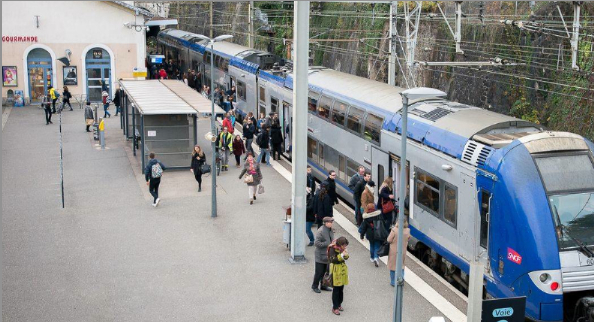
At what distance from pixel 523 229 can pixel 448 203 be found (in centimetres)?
248

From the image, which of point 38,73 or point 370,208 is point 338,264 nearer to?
point 370,208

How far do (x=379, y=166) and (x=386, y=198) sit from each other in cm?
167

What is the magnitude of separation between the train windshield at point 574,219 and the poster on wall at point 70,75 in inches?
1262

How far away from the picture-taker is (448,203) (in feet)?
48.0

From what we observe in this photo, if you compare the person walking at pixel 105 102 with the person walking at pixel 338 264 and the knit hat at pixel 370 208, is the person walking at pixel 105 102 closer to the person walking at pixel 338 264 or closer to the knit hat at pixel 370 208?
the knit hat at pixel 370 208

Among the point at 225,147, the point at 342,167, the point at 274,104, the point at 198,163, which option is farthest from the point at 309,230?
the point at 274,104

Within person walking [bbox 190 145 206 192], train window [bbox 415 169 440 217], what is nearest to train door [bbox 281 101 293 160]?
person walking [bbox 190 145 206 192]

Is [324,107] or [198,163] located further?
[198,163]

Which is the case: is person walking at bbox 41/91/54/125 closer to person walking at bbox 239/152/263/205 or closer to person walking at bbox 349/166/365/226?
person walking at bbox 239/152/263/205

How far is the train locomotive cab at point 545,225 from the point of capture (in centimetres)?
1212

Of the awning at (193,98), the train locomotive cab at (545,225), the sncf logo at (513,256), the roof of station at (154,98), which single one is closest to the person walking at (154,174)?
the roof of station at (154,98)

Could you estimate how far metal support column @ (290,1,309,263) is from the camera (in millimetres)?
Result: 15766

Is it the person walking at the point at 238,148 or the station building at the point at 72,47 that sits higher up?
the station building at the point at 72,47

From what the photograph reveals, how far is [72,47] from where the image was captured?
4028cm
